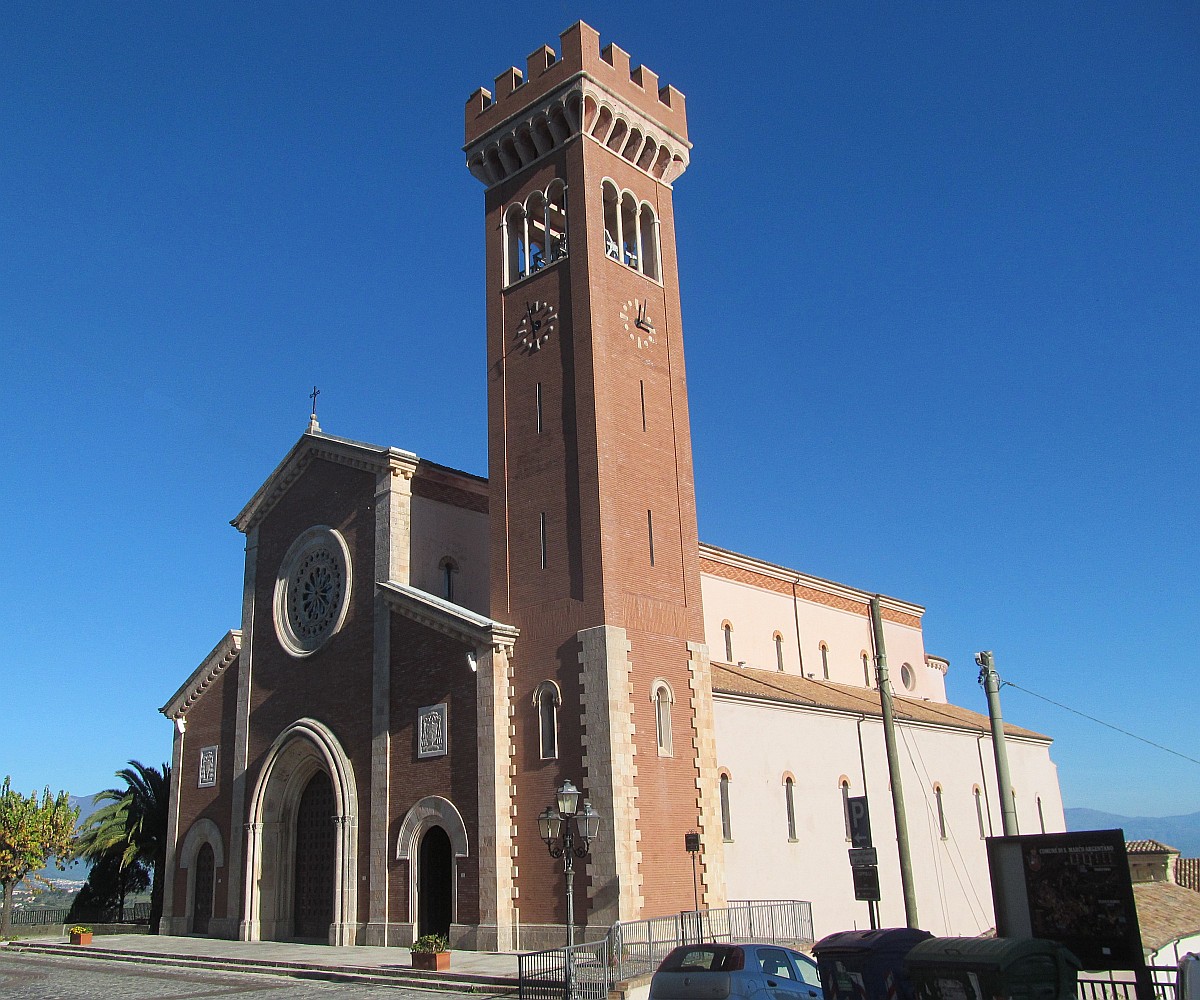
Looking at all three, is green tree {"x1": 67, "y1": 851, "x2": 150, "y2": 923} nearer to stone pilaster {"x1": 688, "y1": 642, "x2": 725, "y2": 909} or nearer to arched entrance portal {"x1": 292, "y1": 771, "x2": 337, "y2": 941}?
arched entrance portal {"x1": 292, "y1": 771, "x2": 337, "y2": 941}

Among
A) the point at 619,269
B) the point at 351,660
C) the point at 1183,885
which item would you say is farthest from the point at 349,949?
the point at 1183,885

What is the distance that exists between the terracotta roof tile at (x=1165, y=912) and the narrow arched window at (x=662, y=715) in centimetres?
1559

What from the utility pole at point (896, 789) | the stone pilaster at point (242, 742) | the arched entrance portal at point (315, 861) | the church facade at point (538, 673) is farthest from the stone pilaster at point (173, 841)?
the utility pole at point (896, 789)

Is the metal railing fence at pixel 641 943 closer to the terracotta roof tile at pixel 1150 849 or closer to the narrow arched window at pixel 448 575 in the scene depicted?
the narrow arched window at pixel 448 575

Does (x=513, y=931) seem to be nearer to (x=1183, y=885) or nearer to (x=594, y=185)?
(x=594, y=185)

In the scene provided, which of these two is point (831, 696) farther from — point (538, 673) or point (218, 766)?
point (218, 766)

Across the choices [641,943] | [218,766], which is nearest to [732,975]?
[641,943]

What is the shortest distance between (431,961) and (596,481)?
35.5 ft

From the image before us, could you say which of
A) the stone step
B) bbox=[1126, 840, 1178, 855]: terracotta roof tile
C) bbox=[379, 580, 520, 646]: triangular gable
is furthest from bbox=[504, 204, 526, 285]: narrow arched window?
bbox=[1126, 840, 1178, 855]: terracotta roof tile

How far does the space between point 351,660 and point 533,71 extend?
16630mm

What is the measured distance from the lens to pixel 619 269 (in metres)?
28.9

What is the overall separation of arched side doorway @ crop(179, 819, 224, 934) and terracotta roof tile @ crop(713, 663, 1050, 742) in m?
15.6

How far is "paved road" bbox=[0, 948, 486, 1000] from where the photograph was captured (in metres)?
19.8

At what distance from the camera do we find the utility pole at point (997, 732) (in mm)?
20281
